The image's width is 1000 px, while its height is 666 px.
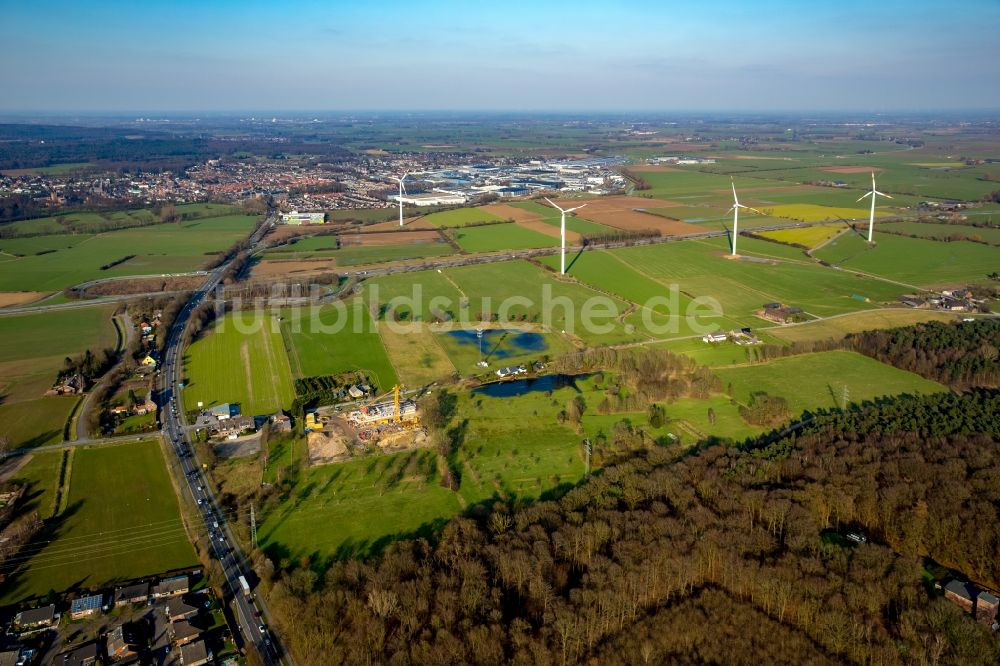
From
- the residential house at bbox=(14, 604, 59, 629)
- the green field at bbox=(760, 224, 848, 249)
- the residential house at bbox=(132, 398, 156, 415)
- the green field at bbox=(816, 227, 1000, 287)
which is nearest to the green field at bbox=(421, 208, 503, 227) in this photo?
the green field at bbox=(760, 224, 848, 249)

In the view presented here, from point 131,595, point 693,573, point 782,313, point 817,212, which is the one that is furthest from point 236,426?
point 817,212

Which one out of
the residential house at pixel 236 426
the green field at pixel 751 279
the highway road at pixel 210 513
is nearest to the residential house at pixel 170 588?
the highway road at pixel 210 513

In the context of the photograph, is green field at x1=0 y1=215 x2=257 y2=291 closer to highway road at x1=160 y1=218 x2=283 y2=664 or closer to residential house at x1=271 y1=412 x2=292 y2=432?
highway road at x1=160 y1=218 x2=283 y2=664

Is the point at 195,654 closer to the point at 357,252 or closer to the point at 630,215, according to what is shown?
the point at 357,252

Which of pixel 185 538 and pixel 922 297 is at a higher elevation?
pixel 922 297

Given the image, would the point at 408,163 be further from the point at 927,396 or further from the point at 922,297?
the point at 927,396

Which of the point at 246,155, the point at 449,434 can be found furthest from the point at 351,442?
the point at 246,155

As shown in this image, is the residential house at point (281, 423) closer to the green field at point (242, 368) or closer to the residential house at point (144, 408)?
the green field at point (242, 368)
